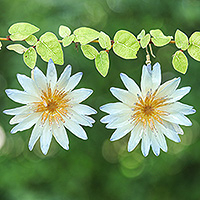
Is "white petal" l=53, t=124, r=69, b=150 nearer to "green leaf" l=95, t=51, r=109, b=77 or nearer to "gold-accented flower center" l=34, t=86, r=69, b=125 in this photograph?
"gold-accented flower center" l=34, t=86, r=69, b=125

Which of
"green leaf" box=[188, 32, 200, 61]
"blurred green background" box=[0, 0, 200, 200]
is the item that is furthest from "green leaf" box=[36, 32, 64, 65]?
"blurred green background" box=[0, 0, 200, 200]

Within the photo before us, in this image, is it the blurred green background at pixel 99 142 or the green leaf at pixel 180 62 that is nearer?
the green leaf at pixel 180 62

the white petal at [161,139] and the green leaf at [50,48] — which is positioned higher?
the green leaf at [50,48]

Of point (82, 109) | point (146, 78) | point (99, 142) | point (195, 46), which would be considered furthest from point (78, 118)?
point (99, 142)

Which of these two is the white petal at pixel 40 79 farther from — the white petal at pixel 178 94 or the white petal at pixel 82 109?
the white petal at pixel 178 94

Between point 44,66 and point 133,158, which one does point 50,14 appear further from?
point 133,158

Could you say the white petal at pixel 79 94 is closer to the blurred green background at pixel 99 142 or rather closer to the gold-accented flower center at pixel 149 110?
the gold-accented flower center at pixel 149 110

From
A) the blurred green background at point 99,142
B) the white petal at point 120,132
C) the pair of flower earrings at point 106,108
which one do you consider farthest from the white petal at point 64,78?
the blurred green background at point 99,142

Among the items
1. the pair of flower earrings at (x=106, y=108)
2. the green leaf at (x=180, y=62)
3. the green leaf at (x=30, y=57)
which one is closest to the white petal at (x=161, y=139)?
the pair of flower earrings at (x=106, y=108)
